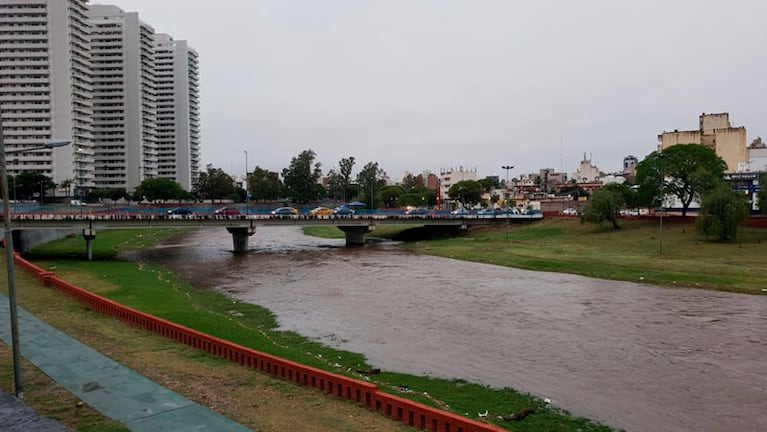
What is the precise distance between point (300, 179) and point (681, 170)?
102 m

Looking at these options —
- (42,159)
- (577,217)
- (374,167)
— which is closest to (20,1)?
(42,159)

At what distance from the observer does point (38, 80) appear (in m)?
146

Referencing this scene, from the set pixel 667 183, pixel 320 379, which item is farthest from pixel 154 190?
pixel 320 379

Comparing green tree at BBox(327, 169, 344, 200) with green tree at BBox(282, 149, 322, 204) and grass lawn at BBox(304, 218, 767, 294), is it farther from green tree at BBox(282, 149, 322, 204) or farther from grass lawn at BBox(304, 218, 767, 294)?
grass lawn at BBox(304, 218, 767, 294)

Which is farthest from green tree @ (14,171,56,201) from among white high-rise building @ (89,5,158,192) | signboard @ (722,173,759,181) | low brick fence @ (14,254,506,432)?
signboard @ (722,173,759,181)

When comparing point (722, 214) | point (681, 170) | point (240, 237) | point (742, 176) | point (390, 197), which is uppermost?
point (681, 170)

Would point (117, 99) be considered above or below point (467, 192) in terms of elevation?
A: above

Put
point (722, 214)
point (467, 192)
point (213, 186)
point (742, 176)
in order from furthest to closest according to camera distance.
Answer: point (213, 186)
point (467, 192)
point (742, 176)
point (722, 214)

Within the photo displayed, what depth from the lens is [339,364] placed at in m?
20.6

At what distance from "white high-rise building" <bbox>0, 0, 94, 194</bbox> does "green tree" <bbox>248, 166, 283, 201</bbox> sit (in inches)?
1758

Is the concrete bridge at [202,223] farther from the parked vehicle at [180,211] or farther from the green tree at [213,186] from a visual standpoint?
the green tree at [213,186]

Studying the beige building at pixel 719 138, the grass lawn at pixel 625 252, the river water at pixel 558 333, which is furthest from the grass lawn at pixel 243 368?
the beige building at pixel 719 138

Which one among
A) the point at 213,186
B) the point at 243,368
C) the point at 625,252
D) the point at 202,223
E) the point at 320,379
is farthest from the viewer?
the point at 213,186

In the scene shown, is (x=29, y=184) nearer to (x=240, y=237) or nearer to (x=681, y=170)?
(x=240, y=237)
